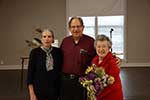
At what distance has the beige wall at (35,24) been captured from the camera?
467 inches

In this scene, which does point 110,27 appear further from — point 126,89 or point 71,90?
point 71,90

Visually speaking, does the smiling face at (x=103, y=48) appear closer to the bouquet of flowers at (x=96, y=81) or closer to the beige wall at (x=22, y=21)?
the bouquet of flowers at (x=96, y=81)

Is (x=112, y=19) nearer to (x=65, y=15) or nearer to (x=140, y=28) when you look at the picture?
(x=140, y=28)

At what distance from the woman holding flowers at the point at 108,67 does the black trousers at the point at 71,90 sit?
1.54 feet

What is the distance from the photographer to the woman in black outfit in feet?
9.12

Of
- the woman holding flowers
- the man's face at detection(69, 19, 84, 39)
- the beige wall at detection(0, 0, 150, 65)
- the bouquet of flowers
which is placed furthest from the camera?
the beige wall at detection(0, 0, 150, 65)

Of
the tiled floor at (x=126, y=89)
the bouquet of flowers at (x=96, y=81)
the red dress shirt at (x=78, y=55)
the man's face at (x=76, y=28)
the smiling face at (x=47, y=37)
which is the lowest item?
the tiled floor at (x=126, y=89)

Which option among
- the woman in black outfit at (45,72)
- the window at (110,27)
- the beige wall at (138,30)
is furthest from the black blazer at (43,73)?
the beige wall at (138,30)

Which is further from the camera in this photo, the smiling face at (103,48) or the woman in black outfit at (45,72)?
the woman in black outfit at (45,72)

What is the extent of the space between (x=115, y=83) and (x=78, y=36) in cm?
65

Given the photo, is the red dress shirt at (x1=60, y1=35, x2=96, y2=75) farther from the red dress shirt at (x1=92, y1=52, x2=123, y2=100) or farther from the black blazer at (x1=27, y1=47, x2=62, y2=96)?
the red dress shirt at (x1=92, y1=52, x2=123, y2=100)

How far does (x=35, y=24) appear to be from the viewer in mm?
12109

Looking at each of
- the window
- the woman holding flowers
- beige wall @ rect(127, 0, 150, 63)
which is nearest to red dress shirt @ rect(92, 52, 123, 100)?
the woman holding flowers

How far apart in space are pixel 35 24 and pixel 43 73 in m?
9.51
